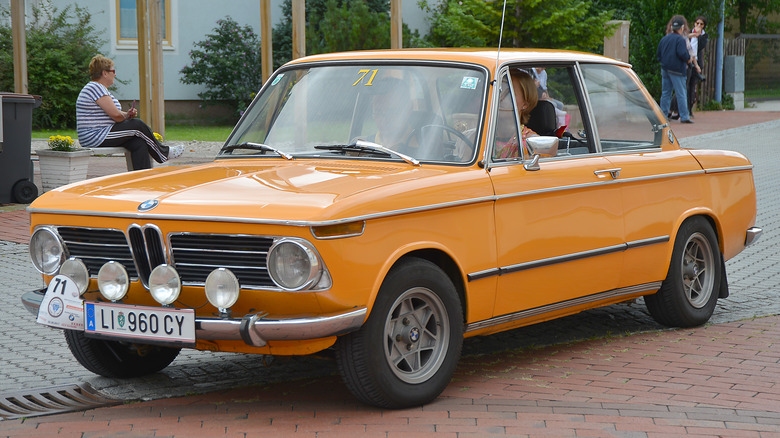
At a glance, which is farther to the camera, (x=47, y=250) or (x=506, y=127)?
(x=506, y=127)

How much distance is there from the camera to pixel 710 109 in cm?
2594

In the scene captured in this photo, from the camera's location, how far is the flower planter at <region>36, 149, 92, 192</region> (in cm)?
1223

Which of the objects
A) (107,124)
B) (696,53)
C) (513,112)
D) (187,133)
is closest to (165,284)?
(513,112)

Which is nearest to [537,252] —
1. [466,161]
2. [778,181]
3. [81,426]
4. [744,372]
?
[466,161]

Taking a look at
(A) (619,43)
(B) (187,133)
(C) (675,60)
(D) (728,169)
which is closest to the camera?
(D) (728,169)

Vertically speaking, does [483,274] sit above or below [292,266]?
below

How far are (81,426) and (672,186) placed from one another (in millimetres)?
3768

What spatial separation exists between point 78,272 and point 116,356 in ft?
2.70

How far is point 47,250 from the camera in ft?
16.4

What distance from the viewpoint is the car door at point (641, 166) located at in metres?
6.21

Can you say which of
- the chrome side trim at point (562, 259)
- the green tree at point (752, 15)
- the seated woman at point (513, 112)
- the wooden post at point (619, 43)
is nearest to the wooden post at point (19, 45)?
the seated woman at point (513, 112)

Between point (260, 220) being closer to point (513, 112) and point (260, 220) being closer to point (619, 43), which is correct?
point (513, 112)

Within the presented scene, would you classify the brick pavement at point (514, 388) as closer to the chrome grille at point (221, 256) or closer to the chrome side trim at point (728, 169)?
the chrome grille at point (221, 256)

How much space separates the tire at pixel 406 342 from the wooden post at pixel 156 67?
1030 centimetres
